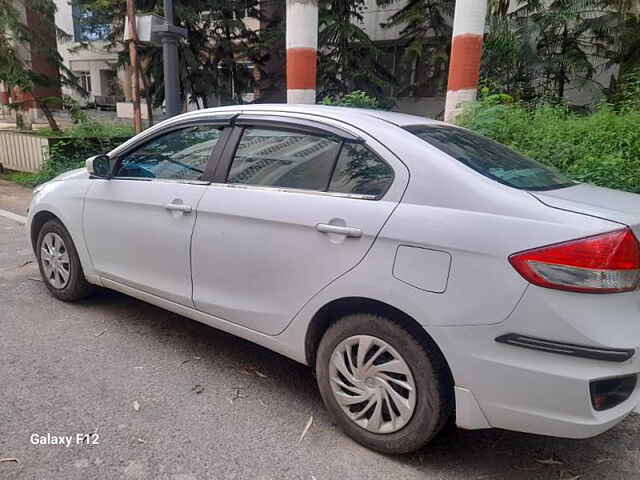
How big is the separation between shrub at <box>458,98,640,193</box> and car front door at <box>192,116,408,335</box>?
355cm

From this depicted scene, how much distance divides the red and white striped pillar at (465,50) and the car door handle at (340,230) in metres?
8.32

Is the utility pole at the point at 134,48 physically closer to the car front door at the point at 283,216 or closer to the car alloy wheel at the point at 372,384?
the car front door at the point at 283,216

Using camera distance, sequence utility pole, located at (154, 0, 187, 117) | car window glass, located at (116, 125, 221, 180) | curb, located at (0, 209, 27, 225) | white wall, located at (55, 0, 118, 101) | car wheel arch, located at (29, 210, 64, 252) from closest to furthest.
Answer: car window glass, located at (116, 125, 221, 180) < car wheel arch, located at (29, 210, 64, 252) < curb, located at (0, 209, 27, 225) < utility pole, located at (154, 0, 187, 117) < white wall, located at (55, 0, 118, 101)

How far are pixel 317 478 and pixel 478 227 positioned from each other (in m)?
1.34

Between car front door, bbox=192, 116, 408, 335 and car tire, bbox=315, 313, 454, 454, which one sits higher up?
car front door, bbox=192, 116, 408, 335

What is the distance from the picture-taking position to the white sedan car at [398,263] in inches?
77.4

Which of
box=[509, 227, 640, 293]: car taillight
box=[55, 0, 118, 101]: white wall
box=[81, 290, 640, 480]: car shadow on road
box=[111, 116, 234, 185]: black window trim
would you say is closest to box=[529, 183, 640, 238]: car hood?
box=[509, 227, 640, 293]: car taillight

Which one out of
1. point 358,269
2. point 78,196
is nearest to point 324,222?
point 358,269

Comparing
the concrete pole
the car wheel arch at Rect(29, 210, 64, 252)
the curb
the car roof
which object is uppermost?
the concrete pole

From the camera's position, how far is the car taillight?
1.93m

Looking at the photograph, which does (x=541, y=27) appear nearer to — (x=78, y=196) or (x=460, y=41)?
(x=460, y=41)

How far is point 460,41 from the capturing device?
10461 mm

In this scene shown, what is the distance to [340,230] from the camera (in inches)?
95.3

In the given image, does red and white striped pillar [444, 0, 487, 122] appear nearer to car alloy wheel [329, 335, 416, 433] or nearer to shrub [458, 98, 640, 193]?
shrub [458, 98, 640, 193]
